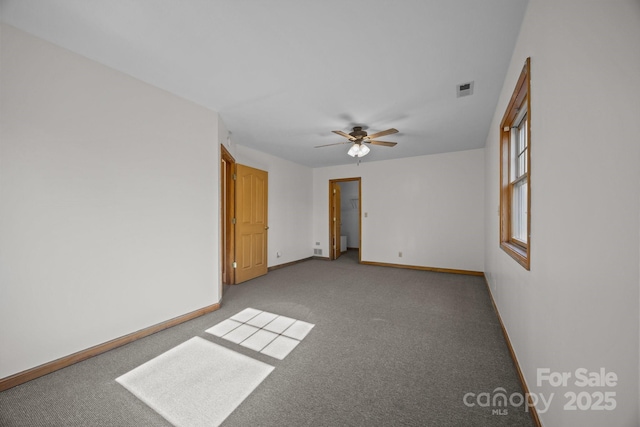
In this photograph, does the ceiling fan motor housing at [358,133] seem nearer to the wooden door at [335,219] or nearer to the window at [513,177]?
the window at [513,177]

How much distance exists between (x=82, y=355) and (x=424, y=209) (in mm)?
5441

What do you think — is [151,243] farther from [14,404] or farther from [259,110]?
[259,110]

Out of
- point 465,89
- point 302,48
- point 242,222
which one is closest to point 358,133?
point 465,89

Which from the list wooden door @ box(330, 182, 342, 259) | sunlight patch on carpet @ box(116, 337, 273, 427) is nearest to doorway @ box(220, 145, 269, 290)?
sunlight patch on carpet @ box(116, 337, 273, 427)

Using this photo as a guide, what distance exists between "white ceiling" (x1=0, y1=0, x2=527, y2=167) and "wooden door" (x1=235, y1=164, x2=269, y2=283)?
1.43m

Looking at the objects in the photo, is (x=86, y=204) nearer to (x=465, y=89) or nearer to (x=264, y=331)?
(x=264, y=331)

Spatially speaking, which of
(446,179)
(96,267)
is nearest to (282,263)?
(96,267)

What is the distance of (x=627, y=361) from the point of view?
65 cm

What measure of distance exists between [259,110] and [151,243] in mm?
1931

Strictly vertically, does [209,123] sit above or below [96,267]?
above

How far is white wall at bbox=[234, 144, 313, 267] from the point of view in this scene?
504cm

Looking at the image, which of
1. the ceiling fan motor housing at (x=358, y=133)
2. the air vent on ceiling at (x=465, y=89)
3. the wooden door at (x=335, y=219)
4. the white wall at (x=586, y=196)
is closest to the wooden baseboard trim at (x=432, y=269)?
the wooden door at (x=335, y=219)

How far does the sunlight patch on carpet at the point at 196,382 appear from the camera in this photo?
1.46 meters

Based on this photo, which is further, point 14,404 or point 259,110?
point 259,110
